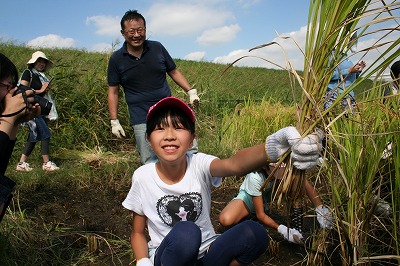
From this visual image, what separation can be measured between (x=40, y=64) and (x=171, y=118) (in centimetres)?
349

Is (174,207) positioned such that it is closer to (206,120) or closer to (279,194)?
(279,194)

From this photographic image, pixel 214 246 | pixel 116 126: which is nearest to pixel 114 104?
pixel 116 126

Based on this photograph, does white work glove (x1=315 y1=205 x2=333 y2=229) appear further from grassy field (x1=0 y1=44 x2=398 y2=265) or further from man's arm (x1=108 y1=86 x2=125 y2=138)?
man's arm (x1=108 y1=86 x2=125 y2=138)

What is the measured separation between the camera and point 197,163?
189 centimetres

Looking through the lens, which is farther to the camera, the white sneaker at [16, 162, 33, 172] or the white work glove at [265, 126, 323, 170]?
the white sneaker at [16, 162, 33, 172]

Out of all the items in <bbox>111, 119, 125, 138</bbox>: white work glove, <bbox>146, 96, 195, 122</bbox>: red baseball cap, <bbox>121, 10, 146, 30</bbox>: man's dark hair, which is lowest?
<bbox>111, 119, 125, 138</bbox>: white work glove

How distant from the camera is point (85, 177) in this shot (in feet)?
13.4

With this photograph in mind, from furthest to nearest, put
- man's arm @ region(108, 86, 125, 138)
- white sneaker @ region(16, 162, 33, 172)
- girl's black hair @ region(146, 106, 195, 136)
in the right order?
white sneaker @ region(16, 162, 33, 172)
man's arm @ region(108, 86, 125, 138)
girl's black hair @ region(146, 106, 195, 136)

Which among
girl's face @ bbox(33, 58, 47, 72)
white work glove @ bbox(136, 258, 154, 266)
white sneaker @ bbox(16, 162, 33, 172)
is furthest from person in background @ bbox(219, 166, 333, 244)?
girl's face @ bbox(33, 58, 47, 72)

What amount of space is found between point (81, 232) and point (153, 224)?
1134 mm

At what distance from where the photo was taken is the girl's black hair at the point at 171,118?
1.82m

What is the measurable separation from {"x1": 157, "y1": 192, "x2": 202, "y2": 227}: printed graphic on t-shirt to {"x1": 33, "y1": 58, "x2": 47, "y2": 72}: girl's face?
3501mm

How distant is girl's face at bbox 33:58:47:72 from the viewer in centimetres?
475

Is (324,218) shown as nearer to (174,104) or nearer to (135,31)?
(174,104)
